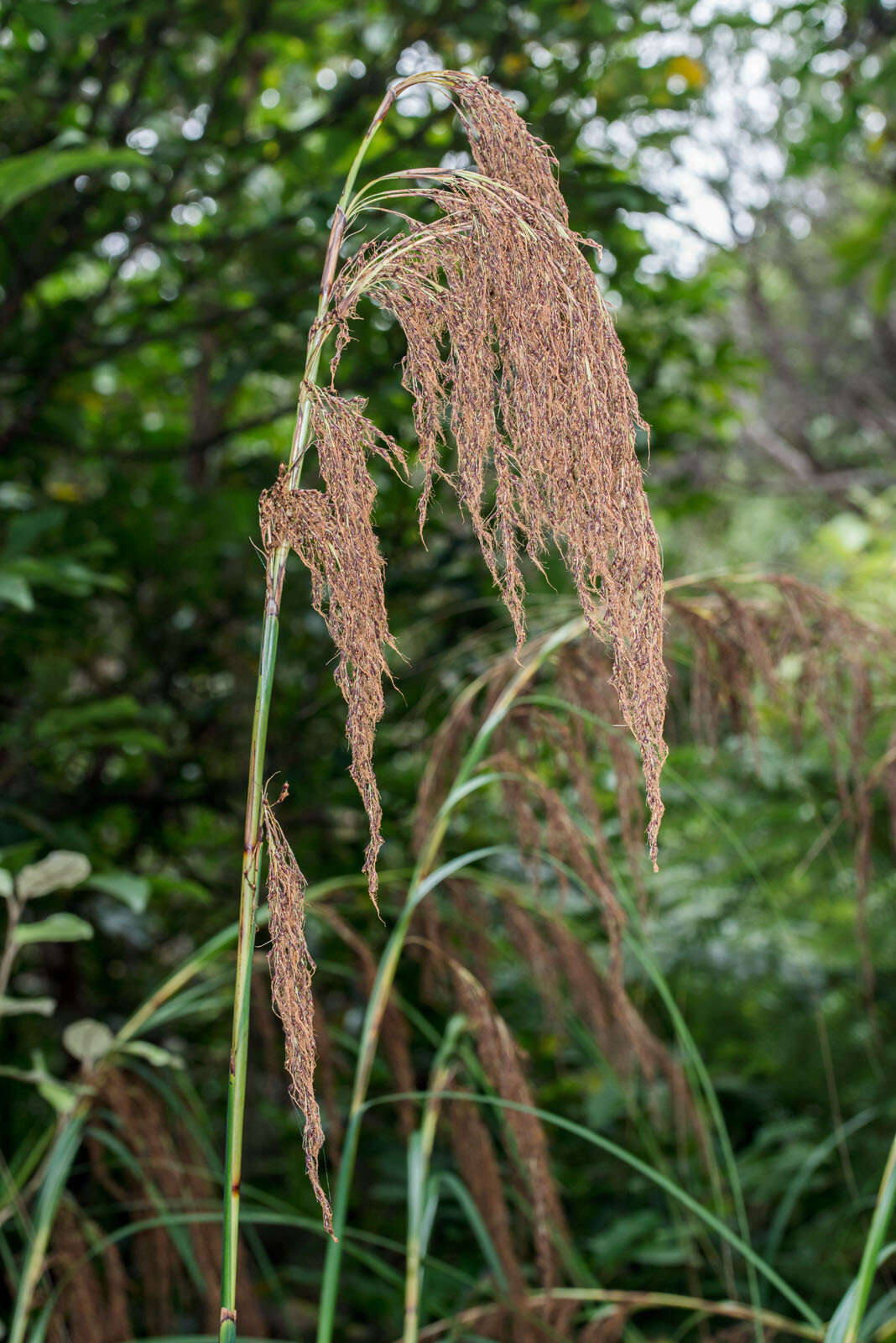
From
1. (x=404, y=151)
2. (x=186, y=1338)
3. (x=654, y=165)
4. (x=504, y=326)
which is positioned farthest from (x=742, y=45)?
(x=186, y=1338)

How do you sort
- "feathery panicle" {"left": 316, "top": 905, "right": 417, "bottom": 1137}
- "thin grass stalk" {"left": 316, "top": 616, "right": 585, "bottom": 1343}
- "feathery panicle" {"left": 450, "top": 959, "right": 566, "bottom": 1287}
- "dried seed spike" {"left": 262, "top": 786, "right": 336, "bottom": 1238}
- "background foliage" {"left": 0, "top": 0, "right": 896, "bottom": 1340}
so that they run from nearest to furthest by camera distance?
1. "dried seed spike" {"left": 262, "top": 786, "right": 336, "bottom": 1238}
2. "thin grass stalk" {"left": 316, "top": 616, "right": 585, "bottom": 1343}
3. "feathery panicle" {"left": 450, "top": 959, "right": 566, "bottom": 1287}
4. "feathery panicle" {"left": 316, "top": 905, "right": 417, "bottom": 1137}
5. "background foliage" {"left": 0, "top": 0, "right": 896, "bottom": 1340}

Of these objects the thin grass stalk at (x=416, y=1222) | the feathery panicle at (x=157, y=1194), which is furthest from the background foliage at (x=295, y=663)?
the thin grass stalk at (x=416, y=1222)

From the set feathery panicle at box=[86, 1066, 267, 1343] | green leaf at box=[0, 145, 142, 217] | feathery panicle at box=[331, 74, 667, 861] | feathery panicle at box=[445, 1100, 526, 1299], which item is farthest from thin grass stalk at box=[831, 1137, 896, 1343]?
green leaf at box=[0, 145, 142, 217]

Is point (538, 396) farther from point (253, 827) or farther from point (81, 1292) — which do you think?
point (81, 1292)

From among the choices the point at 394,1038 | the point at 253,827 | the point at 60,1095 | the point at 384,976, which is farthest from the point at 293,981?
the point at 394,1038

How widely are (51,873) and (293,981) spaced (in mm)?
529

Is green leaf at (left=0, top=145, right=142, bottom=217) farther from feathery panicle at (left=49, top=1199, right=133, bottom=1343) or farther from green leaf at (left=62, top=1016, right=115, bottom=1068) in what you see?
feathery panicle at (left=49, top=1199, right=133, bottom=1343)

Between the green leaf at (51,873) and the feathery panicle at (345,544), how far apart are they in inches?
21.1

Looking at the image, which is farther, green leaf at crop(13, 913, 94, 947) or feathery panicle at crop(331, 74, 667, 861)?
green leaf at crop(13, 913, 94, 947)

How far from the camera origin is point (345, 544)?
1.70ft

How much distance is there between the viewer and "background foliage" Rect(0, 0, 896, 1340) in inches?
58.3

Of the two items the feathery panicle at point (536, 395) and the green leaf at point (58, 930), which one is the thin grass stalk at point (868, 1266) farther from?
the green leaf at point (58, 930)

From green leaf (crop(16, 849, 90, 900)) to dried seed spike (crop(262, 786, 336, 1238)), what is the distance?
1.62 feet

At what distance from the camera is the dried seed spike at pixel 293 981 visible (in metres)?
0.51
